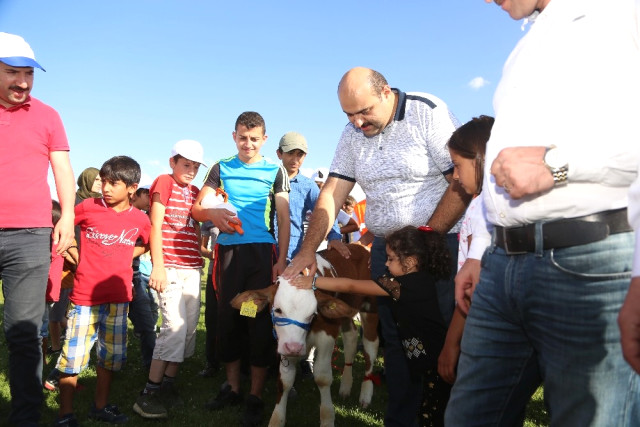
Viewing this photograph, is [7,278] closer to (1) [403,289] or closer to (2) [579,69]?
(1) [403,289]

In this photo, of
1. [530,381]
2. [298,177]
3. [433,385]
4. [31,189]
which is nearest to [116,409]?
[31,189]

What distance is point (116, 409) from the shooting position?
4336mm

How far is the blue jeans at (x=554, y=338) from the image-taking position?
1.54 metres

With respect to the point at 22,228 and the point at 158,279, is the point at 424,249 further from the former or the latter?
the point at 22,228

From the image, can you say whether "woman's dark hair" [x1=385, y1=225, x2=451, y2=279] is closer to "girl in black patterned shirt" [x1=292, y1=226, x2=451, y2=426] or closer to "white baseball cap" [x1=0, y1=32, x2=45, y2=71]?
"girl in black patterned shirt" [x1=292, y1=226, x2=451, y2=426]

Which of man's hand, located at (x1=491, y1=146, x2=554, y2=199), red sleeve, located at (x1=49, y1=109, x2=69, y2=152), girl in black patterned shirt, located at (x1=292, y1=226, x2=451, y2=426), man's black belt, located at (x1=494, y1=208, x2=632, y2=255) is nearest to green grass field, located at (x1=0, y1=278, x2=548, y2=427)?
girl in black patterned shirt, located at (x1=292, y1=226, x2=451, y2=426)

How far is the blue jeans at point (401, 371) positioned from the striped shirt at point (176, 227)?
2.27m

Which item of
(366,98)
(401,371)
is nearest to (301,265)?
(401,371)

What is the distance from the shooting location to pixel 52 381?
16.9ft

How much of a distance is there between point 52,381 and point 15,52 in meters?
3.32

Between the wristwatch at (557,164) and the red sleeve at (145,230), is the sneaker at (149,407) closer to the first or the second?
the red sleeve at (145,230)

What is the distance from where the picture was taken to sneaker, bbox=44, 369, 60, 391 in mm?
5074

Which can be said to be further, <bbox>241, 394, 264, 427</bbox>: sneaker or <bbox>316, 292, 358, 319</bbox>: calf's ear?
<bbox>241, 394, 264, 427</bbox>: sneaker

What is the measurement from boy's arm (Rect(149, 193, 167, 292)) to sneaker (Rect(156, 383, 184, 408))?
0.94m
